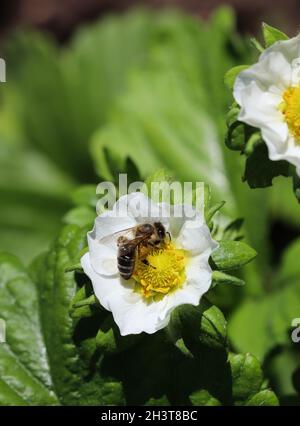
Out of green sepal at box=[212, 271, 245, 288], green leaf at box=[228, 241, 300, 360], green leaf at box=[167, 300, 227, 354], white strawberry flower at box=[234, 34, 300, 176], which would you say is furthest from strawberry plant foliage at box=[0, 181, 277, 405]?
white strawberry flower at box=[234, 34, 300, 176]

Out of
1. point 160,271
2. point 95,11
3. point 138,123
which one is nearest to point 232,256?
point 160,271

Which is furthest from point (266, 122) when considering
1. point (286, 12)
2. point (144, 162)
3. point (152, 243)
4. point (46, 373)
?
point (286, 12)

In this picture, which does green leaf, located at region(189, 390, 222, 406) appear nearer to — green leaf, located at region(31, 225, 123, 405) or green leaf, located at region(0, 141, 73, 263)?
green leaf, located at region(31, 225, 123, 405)

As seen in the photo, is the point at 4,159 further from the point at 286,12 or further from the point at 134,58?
the point at 286,12

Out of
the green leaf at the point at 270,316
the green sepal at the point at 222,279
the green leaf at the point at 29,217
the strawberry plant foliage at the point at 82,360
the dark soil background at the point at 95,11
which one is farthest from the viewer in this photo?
the dark soil background at the point at 95,11

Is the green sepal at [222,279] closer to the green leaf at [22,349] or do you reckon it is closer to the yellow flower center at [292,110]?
the yellow flower center at [292,110]

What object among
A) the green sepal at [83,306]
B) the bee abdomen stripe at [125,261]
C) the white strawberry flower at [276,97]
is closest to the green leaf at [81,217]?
the green sepal at [83,306]
